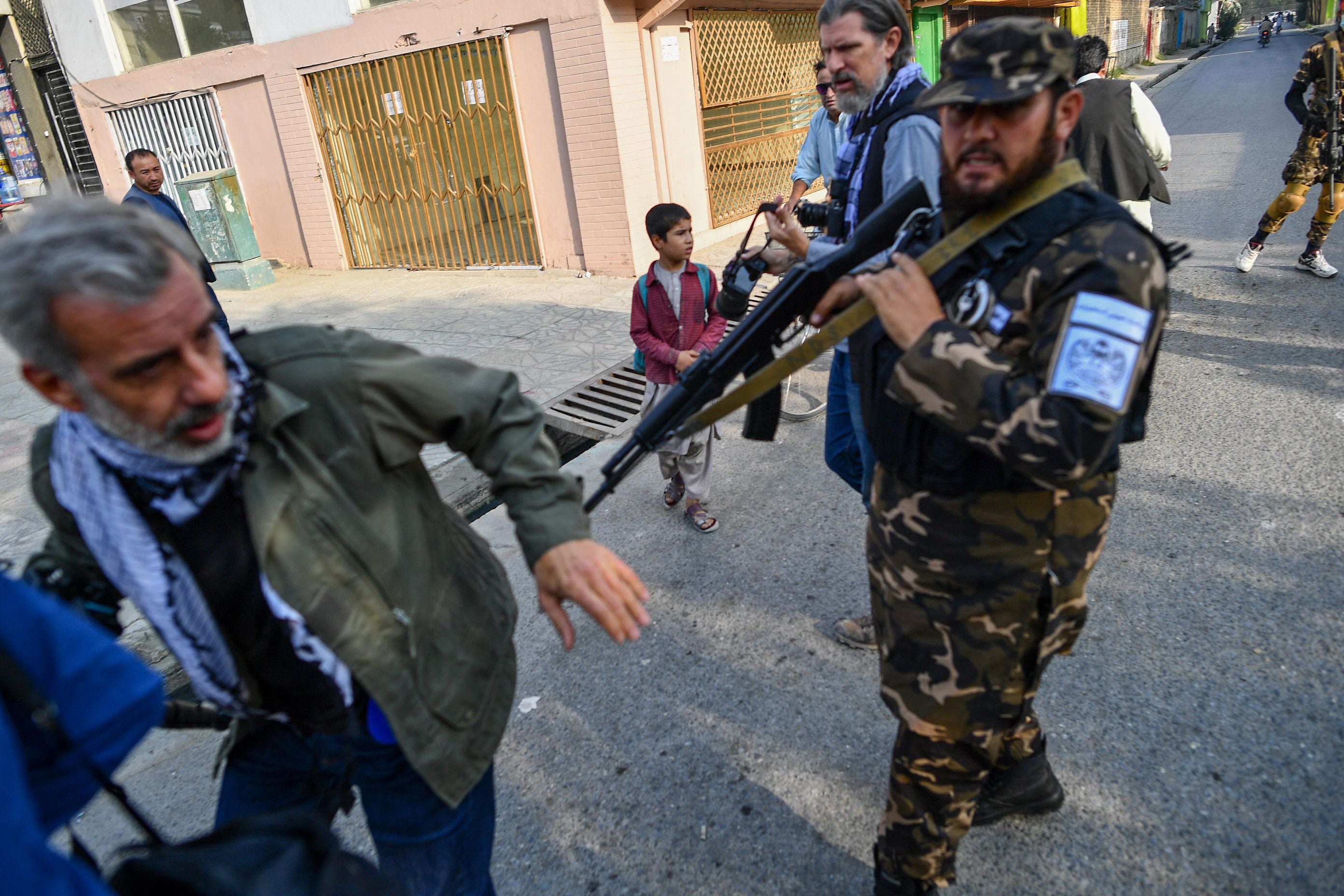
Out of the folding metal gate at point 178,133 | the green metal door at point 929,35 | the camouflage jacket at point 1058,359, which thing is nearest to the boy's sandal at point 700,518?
the camouflage jacket at point 1058,359

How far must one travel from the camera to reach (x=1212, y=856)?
195 centimetres

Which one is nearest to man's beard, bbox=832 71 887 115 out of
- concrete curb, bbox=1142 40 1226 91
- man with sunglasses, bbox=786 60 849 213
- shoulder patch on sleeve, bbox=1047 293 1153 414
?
shoulder patch on sleeve, bbox=1047 293 1153 414

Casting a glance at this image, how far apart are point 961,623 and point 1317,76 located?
633cm

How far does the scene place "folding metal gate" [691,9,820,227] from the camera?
362 inches

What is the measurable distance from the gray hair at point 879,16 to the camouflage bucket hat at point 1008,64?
3.58 ft

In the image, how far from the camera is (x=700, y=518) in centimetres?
371

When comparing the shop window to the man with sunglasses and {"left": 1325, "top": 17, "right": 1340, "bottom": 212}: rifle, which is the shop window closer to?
the man with sunglasses

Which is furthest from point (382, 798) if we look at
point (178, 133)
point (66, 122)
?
point (66, 122)

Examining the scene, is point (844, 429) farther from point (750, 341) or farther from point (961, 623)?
point (961, 623)

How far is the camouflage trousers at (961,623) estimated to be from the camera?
5.11 feet

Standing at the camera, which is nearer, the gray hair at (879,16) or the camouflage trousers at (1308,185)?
the gray hair at (879,16)

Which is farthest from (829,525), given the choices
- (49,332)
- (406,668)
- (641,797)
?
(49,332)

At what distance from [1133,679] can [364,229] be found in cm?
942

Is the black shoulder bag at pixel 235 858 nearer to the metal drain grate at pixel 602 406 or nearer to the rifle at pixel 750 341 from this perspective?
the rifle at pixel 750 341
